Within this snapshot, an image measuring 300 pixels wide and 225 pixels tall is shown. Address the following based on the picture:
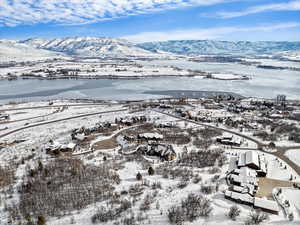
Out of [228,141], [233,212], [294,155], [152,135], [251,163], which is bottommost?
[294,155]

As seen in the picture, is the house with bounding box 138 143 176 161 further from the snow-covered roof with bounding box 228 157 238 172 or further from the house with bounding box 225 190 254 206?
the house with bounding box 225 190 254 206

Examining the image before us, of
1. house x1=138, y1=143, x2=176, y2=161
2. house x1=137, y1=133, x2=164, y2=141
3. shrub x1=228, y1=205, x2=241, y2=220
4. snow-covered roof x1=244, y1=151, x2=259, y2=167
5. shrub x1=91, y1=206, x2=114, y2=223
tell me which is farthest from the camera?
house x1=137, y1=133, x2=164, y2=141

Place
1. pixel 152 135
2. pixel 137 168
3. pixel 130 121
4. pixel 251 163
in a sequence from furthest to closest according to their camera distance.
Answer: pixel 130 121, pixel 152 135, pixel 137 168, pixel 251 163

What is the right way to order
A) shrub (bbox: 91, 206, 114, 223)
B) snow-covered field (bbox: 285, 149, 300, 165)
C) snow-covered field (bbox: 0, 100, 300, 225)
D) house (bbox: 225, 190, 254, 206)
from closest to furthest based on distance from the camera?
shrub (bbox: 91, 206, 114, 223)
snow-covered field (bbox: 0, 100, 300, 225)
house (bbox: 225, 190, 254, 206)
snow-covered field (bbox: 285, 149, 300, 165)

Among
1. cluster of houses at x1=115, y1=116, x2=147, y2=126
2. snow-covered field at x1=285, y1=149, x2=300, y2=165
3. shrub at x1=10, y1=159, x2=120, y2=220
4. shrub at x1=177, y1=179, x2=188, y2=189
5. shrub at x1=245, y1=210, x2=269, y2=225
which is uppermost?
cluster of houses at x1=115, y1=116, x2=147, y2=126

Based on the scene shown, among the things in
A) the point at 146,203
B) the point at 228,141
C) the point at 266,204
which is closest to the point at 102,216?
the point at 146,203

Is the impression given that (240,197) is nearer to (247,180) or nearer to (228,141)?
(247,180)

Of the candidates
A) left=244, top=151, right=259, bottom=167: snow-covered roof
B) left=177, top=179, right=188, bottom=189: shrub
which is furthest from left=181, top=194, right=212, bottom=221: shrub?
left=244, top=151, right=259, bottom=167: snow-covered roof

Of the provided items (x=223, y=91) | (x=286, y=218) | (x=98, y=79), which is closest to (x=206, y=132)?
(x=286, y=218)

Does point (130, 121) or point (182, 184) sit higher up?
point (130, 121)

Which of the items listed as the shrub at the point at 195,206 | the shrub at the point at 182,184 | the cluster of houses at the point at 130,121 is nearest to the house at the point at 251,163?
the shrub at the point at 182,184
